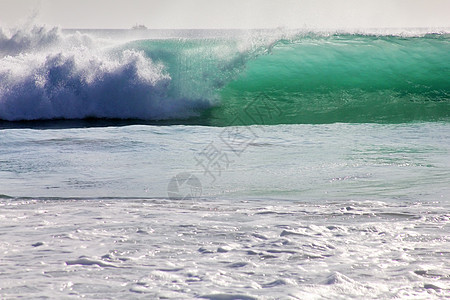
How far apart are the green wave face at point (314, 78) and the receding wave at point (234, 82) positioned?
0.02m

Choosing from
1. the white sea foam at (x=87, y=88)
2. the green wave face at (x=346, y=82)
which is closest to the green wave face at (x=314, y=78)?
the green wave face at (x=346, y=82)

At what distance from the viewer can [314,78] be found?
1216cm

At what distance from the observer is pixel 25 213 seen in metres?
3.36

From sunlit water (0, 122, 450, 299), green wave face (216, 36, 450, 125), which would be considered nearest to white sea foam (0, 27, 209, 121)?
green wave face (216, 36, 450, 125)

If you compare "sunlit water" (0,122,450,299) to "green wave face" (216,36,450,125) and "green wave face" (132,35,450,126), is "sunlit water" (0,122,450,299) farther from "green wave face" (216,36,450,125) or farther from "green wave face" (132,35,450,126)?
"green wave face" (132,35,450,126)

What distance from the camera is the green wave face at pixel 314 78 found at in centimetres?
1024

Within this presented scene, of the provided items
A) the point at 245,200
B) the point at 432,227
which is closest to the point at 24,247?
the point at 245,200

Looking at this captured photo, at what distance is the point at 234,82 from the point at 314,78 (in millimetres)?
1730

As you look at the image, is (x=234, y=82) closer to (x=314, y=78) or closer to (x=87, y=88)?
(x=314, y=78)

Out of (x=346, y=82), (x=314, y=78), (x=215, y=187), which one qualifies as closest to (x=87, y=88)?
(x=314, y=78)

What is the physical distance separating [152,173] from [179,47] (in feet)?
29.9

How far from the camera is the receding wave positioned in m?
10.6

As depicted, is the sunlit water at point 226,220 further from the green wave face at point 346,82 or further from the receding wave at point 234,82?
the receding wave at point 234,82

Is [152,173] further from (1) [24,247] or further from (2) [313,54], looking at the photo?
(2) [313,54]
